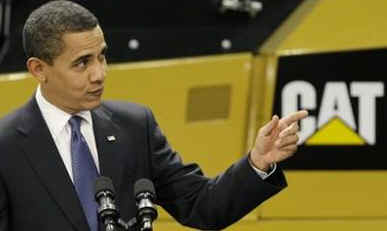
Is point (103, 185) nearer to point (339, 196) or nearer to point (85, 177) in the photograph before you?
point (85, 177)

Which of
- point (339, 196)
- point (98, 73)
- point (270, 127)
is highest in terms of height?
point (98, 73)

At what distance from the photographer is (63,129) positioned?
2840 millimetres

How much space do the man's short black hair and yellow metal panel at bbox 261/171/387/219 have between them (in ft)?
5.29

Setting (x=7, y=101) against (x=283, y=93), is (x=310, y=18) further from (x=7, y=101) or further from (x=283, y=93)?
(x=7, y=101)

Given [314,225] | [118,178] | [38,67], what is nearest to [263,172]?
[118,178]

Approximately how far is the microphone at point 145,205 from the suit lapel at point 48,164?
0.27m

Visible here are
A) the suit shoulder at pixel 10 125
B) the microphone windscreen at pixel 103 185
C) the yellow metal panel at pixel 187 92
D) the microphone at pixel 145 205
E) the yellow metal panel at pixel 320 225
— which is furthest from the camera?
the yellow metal panel at pixel 187 92

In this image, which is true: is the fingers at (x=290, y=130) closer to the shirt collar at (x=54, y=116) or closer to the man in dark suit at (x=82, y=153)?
the man in dark suit at (x=82, y=153)

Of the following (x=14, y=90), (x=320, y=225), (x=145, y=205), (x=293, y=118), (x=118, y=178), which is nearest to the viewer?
(x=145, y=205)

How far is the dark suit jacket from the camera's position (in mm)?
2746

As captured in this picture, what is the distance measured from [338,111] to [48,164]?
64.5 inches

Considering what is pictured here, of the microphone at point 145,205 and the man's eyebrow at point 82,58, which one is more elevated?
the man's eyebrow at point 82,58

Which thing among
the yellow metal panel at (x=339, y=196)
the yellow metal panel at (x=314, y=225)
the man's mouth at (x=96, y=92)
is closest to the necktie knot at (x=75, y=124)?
the man's mouth at (x=96, y=92)

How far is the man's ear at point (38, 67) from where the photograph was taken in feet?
9.25
